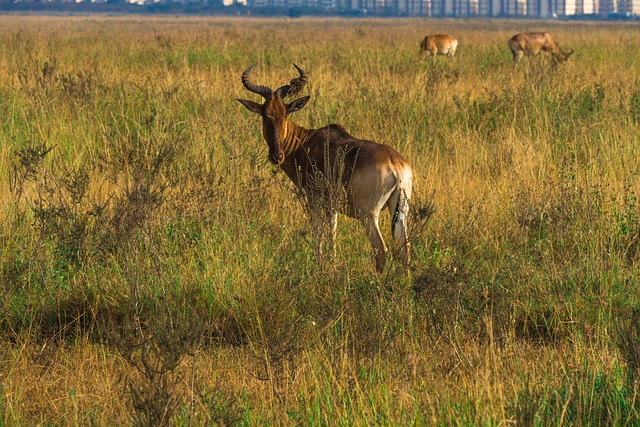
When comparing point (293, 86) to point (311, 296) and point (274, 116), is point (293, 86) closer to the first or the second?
point (274, 116)

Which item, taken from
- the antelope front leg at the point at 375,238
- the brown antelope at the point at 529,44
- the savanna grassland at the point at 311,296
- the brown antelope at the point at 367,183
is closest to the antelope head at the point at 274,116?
the brown antelope at the point at 367,183

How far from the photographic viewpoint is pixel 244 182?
736 centimetres

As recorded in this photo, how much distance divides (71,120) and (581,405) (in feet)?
24.2

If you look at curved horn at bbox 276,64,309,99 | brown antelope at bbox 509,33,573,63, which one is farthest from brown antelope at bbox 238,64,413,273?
brown antelope at bbox 509,33,573,63

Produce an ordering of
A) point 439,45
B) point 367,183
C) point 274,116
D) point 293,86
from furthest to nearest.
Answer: point 439,45 → point 293,86 → point 274,116 → point 367,183

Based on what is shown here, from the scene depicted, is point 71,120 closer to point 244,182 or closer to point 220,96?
point 220,96

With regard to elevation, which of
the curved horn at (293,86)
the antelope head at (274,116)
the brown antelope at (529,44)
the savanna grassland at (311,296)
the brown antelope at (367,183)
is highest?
the brown antelope at (529,44)

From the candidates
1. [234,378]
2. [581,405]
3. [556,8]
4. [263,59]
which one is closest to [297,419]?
[234,378]

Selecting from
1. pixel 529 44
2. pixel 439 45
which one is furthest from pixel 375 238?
pixel 439 45

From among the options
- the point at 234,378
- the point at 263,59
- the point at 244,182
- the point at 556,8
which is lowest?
the point at 234,378

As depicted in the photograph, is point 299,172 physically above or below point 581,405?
above

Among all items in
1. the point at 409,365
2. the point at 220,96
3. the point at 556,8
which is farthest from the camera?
the point at 556,8

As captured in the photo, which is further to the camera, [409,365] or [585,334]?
[585,334]

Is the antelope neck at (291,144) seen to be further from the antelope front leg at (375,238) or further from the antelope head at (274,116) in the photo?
the antelope front leg at (375,238)
